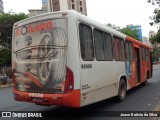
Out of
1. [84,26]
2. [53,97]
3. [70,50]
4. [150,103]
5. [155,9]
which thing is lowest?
[150,103]

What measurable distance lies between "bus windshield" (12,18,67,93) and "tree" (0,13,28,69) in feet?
96.0

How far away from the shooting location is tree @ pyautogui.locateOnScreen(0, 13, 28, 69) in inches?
1451

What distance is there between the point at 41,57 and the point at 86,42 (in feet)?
4.47

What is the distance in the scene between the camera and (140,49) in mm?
15812

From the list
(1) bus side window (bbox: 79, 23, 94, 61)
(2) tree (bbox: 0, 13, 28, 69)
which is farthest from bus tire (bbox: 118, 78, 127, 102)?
(2) tree (bbox: 0, 13, 28, 69)

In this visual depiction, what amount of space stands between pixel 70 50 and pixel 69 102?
53.5 inches

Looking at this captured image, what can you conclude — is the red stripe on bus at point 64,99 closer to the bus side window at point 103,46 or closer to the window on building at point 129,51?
the bus side window at point 103,46

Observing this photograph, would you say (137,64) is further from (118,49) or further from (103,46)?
(103,46)

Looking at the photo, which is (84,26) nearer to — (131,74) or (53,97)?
(53,97)

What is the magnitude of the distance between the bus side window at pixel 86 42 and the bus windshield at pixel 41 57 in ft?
1.87

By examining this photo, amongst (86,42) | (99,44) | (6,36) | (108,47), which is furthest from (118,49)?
(6,36)

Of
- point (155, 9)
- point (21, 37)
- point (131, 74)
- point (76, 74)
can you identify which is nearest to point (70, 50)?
point (76, 74)

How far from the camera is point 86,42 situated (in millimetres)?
8211

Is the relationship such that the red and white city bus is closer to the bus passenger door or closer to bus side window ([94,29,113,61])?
bus side window ([94,29,113,61])
